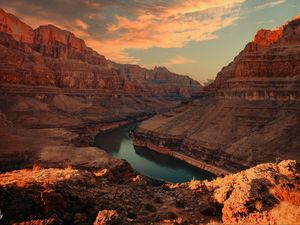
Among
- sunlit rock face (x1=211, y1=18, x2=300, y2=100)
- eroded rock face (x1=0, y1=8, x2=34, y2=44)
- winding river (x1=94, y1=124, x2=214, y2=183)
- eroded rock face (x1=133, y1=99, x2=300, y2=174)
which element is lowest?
winding river (x1=94, y1=124, x2=214, y2=183)

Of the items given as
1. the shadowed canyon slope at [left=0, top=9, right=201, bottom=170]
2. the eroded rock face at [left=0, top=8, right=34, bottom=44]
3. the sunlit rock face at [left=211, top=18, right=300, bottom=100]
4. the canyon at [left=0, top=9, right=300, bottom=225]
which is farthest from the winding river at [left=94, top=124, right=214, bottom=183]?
the eroded rock face at [left=0, top=8, right=34, bottom=44]

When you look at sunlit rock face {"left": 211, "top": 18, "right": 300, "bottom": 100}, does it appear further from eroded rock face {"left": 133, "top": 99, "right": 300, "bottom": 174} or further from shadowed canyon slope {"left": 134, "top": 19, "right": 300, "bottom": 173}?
eroded rock face {"left": 133, "top": 99, "right": 300, "bottom": 174}

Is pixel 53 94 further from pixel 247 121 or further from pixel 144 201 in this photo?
pixel 144 201

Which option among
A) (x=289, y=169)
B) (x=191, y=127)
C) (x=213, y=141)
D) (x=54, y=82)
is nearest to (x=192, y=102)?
(x=191, y=127)

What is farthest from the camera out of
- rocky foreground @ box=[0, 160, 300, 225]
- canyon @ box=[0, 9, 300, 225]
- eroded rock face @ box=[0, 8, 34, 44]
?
eroded rock face @ box=[0, 8, 34, 44]

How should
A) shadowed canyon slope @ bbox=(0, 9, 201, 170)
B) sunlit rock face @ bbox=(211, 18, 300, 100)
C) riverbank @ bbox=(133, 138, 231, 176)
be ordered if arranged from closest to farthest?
riverbank @ bbox=(133, 138, 231, 176)
sunlit rock face @ bbox=(211, 18, 300, 100)
shadowed canyon slope @ bbox=(0, 9, 201, 170)

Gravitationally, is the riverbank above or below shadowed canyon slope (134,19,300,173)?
below

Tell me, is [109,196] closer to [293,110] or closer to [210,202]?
[210,202]
